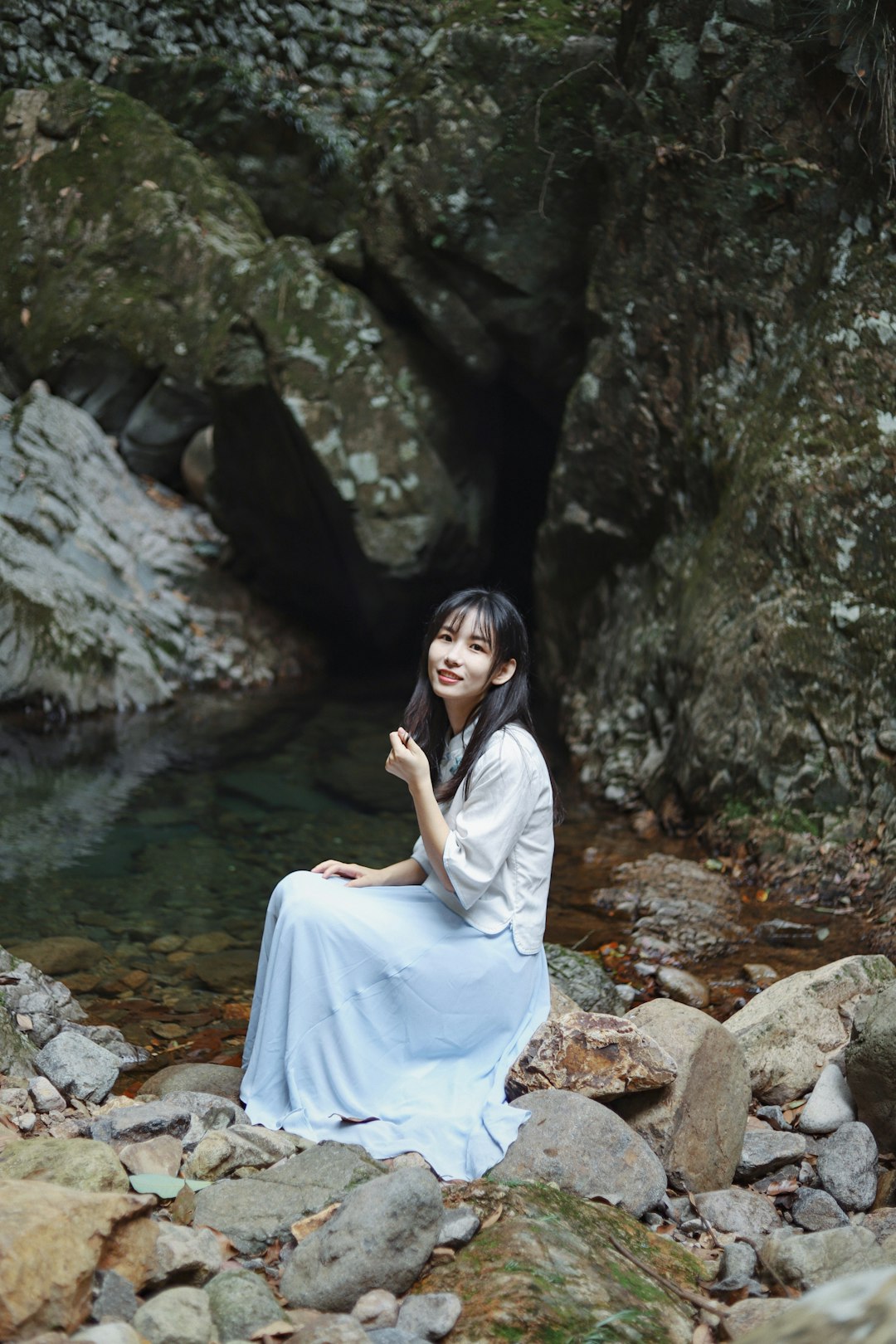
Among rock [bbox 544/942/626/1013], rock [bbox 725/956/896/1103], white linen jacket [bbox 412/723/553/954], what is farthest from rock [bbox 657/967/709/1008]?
white linen jacket [bbox 412/723/553/954]

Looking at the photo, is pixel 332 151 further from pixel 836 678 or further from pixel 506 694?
pixel 506 694

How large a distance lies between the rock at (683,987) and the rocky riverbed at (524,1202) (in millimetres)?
704

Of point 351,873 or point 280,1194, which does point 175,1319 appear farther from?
point 351,873

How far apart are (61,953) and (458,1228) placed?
300 centimetres

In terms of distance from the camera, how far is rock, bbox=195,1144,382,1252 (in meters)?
2.33

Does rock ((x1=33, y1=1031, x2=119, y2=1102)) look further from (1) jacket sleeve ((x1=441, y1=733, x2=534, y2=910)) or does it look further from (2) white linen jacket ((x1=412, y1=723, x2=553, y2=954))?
(1) jacket sleeve ((x1=441, y1=733, x2=534, y2=910))

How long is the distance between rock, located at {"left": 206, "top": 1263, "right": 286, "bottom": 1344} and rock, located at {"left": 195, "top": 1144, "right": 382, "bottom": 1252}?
270 mm

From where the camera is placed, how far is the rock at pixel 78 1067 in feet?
10.8

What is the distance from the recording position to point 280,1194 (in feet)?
8.04

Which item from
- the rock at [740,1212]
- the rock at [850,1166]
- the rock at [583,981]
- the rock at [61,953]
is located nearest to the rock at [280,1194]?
the rock at [740,1212]

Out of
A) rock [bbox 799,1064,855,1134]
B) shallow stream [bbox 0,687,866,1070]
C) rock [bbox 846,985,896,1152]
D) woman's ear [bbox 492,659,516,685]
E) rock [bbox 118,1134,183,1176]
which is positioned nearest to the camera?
rock [bbox 118,1134,183,1176]

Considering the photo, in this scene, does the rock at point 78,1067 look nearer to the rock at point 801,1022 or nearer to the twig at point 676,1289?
the twig at point 676,1289

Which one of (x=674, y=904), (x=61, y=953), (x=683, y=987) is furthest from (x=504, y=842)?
(x=61, y=953)

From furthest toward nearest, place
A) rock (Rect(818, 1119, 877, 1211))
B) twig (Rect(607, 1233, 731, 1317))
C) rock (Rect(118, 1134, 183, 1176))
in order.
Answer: rock (Rect(818, 1119, 877, 1211))
rock (Rect(118, 1134, 183, 1176))
twig (Rect(607, 1233, 731, 1317))
